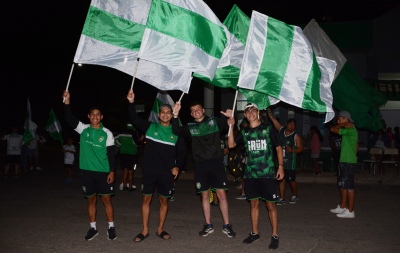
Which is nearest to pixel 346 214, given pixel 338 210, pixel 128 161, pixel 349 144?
pixel 338 210

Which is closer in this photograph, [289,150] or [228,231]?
[228,231]

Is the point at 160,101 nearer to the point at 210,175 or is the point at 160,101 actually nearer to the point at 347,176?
the point at 210,175

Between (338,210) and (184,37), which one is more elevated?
(184,37)

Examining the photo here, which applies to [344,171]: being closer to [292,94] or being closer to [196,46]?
[292,94]

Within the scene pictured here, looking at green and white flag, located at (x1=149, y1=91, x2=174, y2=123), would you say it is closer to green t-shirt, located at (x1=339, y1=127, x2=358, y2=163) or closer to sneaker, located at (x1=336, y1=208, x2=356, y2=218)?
green t-shirt, located at (x1=339, y1=127, x2=358, y2=163)

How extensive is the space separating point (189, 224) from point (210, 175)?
1.28 metres

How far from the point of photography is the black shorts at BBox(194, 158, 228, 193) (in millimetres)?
7152

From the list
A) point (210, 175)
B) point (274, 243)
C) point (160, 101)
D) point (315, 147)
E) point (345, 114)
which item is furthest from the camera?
point (315, 147)

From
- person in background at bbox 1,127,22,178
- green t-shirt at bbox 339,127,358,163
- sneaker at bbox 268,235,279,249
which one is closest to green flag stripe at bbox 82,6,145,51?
sneaker at bbox 268,235,279,249

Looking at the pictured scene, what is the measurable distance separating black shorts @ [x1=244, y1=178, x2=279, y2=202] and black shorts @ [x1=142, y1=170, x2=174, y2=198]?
3.67ft

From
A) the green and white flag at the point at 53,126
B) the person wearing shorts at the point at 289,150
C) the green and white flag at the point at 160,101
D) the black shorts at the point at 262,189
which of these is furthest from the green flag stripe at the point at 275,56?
the green and white flag at the point at 53,126

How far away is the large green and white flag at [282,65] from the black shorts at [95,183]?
Answer: 8.01 feet

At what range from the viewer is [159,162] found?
272 inches

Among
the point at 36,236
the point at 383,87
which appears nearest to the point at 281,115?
the point at 383,87
